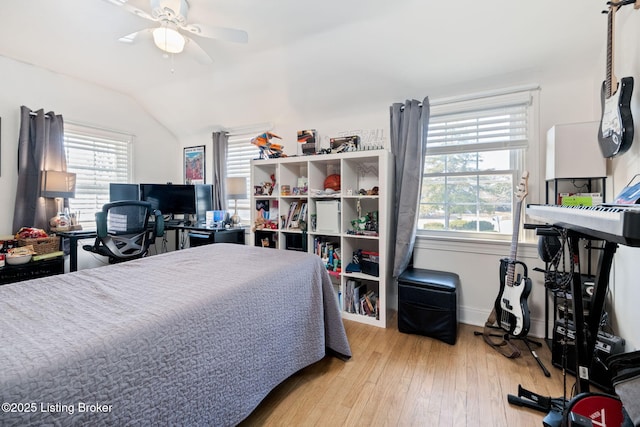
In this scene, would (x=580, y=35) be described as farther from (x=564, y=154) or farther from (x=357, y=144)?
(x=357, y=144)

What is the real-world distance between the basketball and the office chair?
171 cm

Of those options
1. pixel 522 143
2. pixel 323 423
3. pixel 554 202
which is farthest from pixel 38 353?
pixel 522 143

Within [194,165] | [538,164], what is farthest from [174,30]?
[538,164]

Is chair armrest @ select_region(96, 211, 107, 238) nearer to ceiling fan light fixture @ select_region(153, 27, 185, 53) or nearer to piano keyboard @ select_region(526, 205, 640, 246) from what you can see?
ceiling fan light fixture @ select_region(153, 27, 185, 53)

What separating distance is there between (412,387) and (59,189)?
12.3 ft

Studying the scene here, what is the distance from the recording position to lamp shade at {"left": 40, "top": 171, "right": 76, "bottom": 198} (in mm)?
2730

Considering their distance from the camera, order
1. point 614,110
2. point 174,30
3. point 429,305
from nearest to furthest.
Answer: point 614,110 → point 174,30 → point 429,305

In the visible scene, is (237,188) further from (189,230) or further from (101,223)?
(101,223)

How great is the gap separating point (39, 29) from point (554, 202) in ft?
14.9

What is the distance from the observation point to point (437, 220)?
8.86ft

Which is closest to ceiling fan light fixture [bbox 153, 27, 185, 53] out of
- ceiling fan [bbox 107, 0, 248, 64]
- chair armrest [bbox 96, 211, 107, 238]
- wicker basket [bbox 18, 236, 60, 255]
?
ceiling fan [bbox 107, 0, 248, 64]

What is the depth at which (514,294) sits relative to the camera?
199 centimetres

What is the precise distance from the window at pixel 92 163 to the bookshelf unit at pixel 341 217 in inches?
79.9

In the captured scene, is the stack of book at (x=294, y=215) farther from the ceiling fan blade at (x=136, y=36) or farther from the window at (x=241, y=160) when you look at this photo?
the ceiling fan blade at (x=136, y=36)
